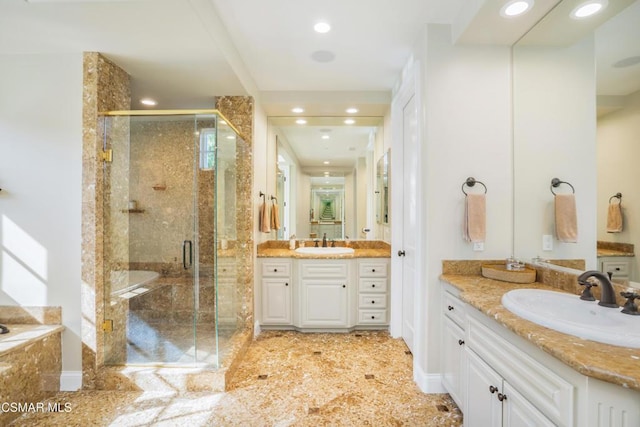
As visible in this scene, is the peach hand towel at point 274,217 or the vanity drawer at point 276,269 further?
the peach hand towel at point 274,217

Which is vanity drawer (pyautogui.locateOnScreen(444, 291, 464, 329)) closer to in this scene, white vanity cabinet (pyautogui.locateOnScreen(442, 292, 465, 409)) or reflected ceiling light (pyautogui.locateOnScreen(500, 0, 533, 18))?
white vanity cabinet (pyautogui.locateOnScreen(442, 292, 465, 409))

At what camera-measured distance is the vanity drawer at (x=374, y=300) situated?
123 inches

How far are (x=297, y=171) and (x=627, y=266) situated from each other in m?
3.24

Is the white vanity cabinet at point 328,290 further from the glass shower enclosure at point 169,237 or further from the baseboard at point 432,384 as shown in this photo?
the baseboard at point 432,384

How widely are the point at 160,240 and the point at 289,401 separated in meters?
2.06


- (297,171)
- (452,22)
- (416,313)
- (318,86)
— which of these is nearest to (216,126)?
(318,86)

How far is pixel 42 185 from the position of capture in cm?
206

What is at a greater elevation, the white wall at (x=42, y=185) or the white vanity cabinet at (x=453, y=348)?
the white wall at (x=42, y=185)

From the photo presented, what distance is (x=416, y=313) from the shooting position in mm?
2164

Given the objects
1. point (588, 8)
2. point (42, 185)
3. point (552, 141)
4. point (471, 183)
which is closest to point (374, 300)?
point (471, 183)

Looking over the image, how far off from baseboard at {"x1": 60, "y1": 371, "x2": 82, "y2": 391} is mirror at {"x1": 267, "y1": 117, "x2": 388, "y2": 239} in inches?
87.4

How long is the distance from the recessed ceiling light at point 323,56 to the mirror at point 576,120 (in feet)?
4.42

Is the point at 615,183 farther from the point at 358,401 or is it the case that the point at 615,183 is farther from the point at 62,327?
the point at 62,327

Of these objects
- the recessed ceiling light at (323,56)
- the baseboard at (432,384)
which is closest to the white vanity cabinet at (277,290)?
the baseboard at (432,384)
